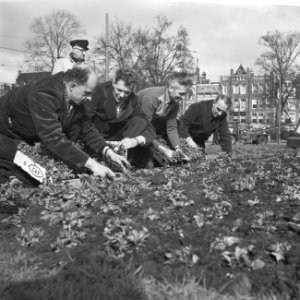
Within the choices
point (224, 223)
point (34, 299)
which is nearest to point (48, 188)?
point (224, 223)

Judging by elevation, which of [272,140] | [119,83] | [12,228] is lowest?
[272,140]

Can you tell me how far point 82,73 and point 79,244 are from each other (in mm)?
1816

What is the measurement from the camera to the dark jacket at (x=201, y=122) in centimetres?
762

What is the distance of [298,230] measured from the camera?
2.71m

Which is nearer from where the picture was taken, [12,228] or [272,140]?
[12,228]

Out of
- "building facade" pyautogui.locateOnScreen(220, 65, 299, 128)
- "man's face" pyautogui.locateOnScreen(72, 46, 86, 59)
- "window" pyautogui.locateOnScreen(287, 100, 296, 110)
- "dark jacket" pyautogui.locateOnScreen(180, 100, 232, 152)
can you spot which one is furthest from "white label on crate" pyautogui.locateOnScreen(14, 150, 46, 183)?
"window" pyautogui.locateOnScreen(287, 100, 296, 110)

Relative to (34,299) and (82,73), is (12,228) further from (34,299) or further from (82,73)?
(82,73)

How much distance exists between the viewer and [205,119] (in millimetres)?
7688

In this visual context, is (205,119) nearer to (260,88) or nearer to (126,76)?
(126,76)

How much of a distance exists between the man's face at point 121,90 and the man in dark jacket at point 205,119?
2.16 meters

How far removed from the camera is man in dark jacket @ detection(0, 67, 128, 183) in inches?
155

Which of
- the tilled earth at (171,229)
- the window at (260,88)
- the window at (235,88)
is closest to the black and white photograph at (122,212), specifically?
the tilled earth at (171,229)

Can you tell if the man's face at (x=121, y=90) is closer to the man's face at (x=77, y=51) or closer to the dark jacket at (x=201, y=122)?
the man's face at (x=77, y=51)

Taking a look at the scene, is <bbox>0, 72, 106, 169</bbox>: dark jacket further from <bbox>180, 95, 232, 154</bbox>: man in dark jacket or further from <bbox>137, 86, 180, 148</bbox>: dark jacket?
<bbox>180, 95, 232, 154</bbox>: man in dark jacket
